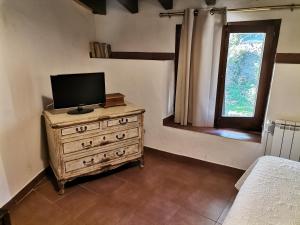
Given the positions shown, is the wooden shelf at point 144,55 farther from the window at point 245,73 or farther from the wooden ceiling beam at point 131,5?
the window at point 245,73

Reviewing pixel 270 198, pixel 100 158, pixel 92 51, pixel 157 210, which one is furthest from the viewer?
pixel 92 51

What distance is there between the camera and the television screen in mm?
2305

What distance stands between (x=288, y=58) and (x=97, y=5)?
2.46 metres

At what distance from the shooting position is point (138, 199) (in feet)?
7.45

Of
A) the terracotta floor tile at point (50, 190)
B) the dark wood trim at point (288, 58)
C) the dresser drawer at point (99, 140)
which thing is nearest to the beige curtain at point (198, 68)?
the dark wood trim at point (288, 58)

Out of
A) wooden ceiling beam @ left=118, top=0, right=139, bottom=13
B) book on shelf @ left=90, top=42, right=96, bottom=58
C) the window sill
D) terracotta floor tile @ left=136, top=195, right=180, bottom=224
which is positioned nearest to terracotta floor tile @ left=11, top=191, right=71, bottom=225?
terracotta floor tile @ left=136, top=195, right=180, bottom=224

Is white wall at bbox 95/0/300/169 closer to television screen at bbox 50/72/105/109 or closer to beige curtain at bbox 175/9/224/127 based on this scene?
beige curtain at bbox 175/9/224/127

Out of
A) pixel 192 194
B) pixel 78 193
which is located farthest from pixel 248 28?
pixel 78 193

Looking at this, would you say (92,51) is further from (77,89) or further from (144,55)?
(77,89)

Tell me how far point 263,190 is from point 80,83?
1.95 metres

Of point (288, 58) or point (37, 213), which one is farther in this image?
point (288, 58)

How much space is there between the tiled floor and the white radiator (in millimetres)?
580

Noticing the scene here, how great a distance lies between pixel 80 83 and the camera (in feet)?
7.95

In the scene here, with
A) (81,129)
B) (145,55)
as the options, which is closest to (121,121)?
(81,129)
